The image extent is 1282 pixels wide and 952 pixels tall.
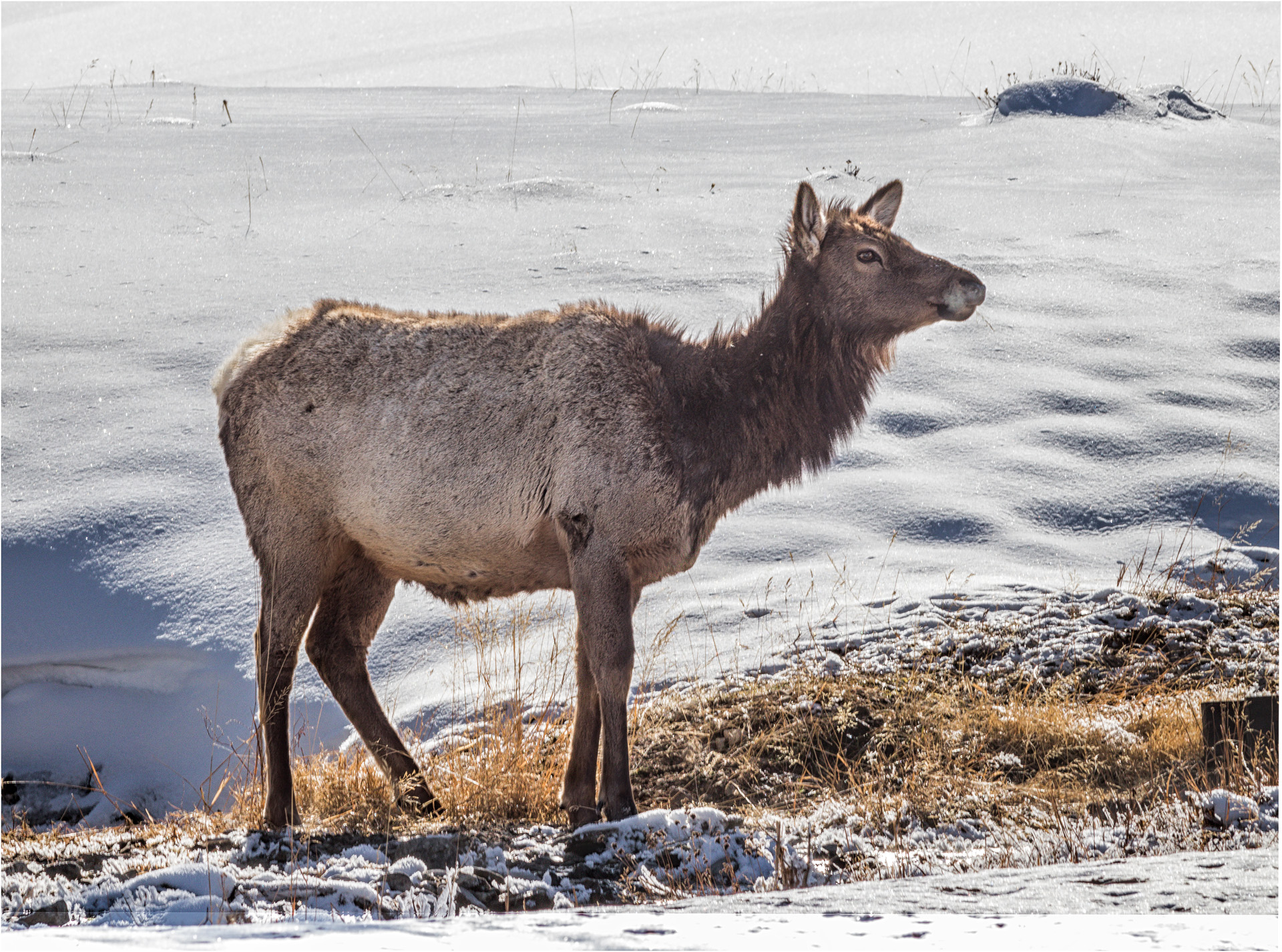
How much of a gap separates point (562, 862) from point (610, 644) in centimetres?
79

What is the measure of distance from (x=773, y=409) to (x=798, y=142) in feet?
36.1

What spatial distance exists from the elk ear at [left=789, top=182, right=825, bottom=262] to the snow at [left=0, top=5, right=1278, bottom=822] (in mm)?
2258

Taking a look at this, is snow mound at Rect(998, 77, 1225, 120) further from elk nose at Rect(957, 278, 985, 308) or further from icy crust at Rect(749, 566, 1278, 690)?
elk nose at Rect(957, 278, 985, 308)

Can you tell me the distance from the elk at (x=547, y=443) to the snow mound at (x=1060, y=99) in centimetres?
Result: 1145

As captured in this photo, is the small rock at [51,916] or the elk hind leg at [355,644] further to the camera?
the elk hind leg at [355,644]

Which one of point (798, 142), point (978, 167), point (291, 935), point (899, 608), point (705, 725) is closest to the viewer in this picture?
point (291, 935)

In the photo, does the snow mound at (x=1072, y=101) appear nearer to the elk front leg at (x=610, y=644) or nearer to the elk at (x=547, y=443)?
the elk at (x=547, y=443)

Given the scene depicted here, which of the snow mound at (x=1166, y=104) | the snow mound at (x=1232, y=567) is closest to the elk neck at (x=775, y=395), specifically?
the snow mound at (x=1232, y=567)

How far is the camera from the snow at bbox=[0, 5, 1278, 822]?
21.1 feet

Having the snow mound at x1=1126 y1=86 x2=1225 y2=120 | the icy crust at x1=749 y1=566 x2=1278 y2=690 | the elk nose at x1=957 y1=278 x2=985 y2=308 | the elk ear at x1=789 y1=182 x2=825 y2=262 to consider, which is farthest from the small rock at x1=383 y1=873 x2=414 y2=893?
the snow mound at x1=1126 y1=86 x2=1225 y2=120

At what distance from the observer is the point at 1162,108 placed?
15.6 m

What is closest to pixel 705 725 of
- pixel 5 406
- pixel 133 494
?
pixel 133 494

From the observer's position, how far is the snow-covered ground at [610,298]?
260 inches

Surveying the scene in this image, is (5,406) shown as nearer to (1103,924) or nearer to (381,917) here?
(381,917)
